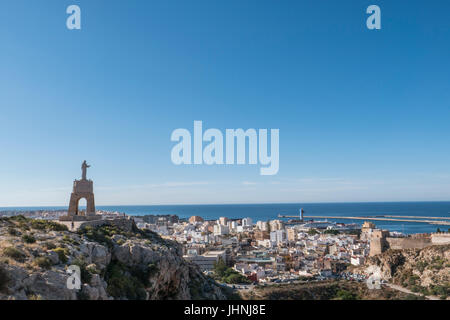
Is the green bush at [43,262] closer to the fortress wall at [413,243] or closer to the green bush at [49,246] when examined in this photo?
the green bush at [49,246]

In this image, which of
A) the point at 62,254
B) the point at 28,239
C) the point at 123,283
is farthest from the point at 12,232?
the point at 123,283

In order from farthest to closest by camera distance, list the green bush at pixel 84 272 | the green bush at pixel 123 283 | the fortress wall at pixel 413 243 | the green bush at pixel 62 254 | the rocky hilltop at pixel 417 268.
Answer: the fortress wall at pixel 413 243 → the rocky hilltop at pixel 417 268 → the green bush at pixel 123 283 → the green bush at pixel 62 254 → the green bush at pixel 84 272

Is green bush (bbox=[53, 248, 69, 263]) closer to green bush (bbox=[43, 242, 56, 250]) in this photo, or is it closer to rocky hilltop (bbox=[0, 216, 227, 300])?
rocky hilltop (bbox=[0, 216, 227, 300])

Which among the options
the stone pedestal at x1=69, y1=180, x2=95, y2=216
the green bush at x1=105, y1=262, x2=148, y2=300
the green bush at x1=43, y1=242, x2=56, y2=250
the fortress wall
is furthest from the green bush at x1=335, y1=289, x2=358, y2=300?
the green bush at x1=43, y1=242, x2=56, y2=250

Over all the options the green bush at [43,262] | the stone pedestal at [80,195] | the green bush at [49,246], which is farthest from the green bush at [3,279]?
the stone pedestal at [80,195]
